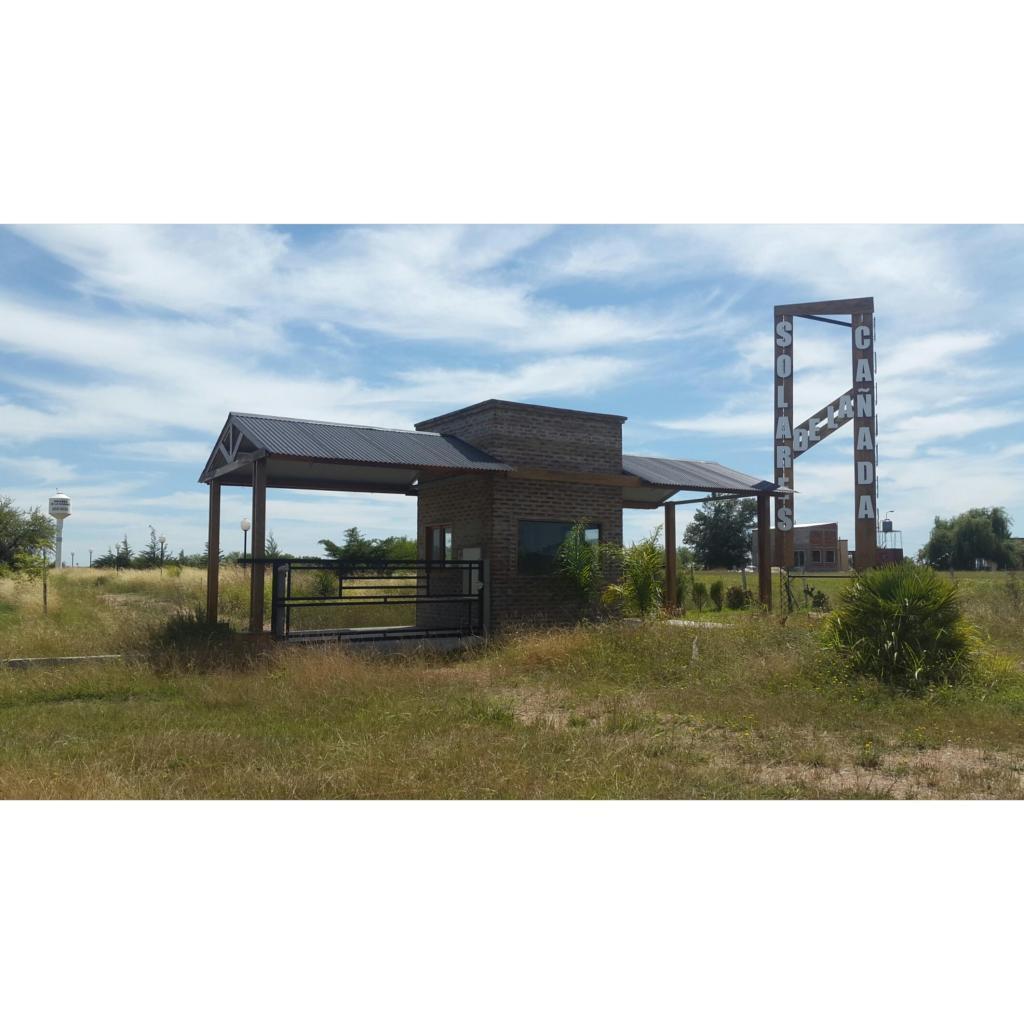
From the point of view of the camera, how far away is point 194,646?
495 inches

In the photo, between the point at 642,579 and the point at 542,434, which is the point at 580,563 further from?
the point at 542,434

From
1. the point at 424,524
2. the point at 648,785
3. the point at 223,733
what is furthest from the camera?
the point at 424,524

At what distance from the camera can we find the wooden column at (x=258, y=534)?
41.7 ft

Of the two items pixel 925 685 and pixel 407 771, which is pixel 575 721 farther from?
pixel 925 685

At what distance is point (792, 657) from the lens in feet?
38.8

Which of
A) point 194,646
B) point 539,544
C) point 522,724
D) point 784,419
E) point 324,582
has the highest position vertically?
point 784,419

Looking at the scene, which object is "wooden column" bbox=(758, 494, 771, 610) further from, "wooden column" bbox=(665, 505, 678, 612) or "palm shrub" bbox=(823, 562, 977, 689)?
"palm shrub" bbox=(823, 562, 977, 689)

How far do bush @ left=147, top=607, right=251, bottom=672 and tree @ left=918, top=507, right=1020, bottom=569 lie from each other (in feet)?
193

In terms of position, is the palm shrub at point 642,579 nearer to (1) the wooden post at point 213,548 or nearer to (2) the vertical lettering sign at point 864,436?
(1) the wooden post at point 213,548

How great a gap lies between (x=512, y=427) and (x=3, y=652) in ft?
29.9

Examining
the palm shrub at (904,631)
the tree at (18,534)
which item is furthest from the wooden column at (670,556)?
the tree at (18,534)

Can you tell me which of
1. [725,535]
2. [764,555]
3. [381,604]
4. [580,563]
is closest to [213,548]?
[381,604]

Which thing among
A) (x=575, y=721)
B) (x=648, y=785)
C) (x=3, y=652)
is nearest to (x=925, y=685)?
(x=575, y=721)

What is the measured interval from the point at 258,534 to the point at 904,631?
349 inches
